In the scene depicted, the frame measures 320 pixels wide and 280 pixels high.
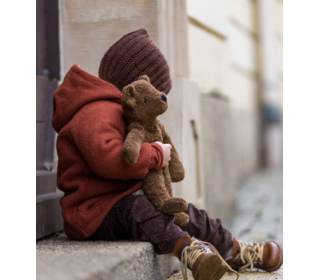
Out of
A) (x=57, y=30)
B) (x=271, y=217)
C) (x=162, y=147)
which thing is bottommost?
(x=271, y=217)

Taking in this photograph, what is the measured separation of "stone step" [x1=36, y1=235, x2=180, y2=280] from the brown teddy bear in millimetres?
221

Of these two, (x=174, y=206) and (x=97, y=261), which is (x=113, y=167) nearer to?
(x=174, y=206)

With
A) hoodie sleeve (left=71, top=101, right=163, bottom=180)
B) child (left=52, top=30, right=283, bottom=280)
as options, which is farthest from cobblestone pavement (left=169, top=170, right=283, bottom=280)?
hoodie sleeve (left=71, top=101, right=163, bottom=180)

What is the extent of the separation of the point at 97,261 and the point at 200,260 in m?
0.51

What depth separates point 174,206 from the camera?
93.4 inches

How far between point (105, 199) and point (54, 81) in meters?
1.11

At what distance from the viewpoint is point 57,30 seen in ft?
11.0

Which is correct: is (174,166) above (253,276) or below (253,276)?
above

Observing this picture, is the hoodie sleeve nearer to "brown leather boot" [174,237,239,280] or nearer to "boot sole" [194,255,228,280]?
"brown leather boot" [174,237,239,280]

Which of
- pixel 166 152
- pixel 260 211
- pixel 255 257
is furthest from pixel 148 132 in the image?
pixel 260 211

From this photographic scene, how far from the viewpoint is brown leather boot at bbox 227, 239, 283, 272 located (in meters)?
2.85
